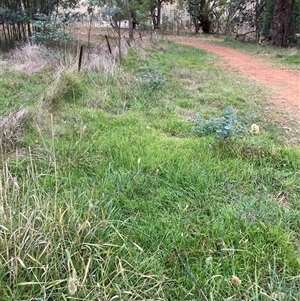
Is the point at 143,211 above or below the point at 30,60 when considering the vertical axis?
below

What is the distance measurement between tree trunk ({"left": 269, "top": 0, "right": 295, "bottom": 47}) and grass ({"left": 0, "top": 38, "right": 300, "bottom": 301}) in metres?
11.4

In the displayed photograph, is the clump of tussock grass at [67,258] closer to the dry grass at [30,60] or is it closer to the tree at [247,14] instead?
the dry grass at [30,60]

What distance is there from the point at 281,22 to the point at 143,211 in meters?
14.3

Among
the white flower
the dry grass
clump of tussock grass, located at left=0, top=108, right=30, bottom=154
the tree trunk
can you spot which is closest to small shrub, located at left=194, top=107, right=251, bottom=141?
the white flower

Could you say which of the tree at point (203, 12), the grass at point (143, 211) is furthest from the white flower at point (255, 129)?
the tree at point (203, 12)

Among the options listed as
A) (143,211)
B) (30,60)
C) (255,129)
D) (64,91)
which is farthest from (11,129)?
(30,60)

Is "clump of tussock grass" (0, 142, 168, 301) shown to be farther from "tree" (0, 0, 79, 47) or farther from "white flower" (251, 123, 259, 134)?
"tree" (0, 0, 79, 47)

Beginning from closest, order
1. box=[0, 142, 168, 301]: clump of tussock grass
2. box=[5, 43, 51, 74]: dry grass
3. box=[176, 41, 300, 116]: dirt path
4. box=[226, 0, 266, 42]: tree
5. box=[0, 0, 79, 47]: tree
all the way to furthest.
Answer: box=[0, 142, 168, 301]: clump of tussock grass
box=[176, 41, 300, 116]: dirt path
box=[5, 43, 51, 74]: dry grass
box=[0, 0, 79, 47]: tree
box=[226, 0, 266, 42]: tree

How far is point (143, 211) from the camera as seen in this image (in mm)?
2238

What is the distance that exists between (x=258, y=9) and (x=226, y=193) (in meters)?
20.3

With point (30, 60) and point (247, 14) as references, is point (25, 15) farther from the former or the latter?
point (247, 14)

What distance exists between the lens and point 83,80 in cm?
522

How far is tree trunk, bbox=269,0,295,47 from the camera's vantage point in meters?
13.3

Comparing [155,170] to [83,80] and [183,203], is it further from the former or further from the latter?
[83,80]
